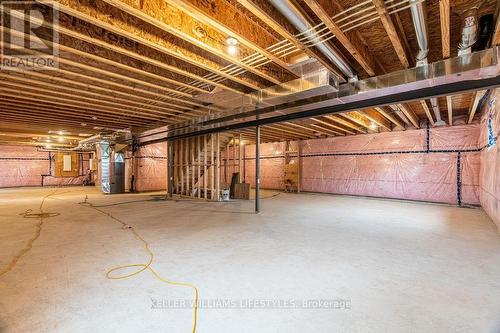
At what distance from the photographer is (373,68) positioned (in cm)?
324

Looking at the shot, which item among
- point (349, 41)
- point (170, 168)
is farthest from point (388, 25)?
point (170, 168)

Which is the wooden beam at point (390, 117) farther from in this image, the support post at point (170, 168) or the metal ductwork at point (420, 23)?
the support post at point (170, 168)

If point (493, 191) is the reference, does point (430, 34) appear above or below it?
above

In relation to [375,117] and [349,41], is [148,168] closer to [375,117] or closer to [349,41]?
[375,117]

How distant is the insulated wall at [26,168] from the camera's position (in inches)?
460

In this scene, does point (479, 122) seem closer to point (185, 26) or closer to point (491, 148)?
point (491, 148)

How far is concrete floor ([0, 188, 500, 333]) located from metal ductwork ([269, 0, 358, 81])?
240cm

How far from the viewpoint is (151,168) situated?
11.0m

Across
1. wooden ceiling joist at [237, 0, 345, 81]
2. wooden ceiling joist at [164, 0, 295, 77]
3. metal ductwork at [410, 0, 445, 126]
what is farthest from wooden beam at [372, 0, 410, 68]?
wooden ceiling joist at [164, 0, 295, 77]

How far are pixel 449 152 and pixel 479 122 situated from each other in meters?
0.98

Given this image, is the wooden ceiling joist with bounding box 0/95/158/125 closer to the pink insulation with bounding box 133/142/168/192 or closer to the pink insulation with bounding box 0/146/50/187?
the pink insulation with bounding box 133/142/168/192

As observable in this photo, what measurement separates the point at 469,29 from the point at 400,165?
5874 mm

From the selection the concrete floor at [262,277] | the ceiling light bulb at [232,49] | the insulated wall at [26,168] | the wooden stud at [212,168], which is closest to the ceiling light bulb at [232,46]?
the ceiling light bulb at [232,49]

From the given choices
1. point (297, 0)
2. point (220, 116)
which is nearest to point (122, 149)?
point (220, 116)
